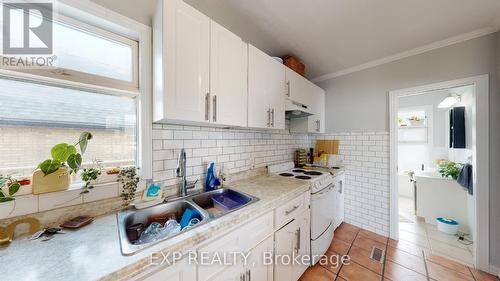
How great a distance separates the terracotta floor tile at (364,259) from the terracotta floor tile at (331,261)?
17 cm

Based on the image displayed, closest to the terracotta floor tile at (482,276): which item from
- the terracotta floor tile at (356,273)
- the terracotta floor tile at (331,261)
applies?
the terracotta floor tile at (356,273)

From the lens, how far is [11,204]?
0.82 metres

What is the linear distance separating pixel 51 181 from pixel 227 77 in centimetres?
124

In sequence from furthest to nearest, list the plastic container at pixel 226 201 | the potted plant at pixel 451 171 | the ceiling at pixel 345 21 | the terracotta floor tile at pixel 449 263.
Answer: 1. the potted plant at pixel 451 171
2. the terracotta floor tile at pixel 449 263
3. the ceiling at pixel 345 21
4. the plastic container at pixel 226 201

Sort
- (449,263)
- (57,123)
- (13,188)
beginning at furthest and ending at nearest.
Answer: (449,263), (57,123), (13,188)

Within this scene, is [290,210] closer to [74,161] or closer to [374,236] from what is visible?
[74,161]

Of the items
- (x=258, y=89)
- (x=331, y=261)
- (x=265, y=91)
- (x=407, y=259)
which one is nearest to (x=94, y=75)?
(x=258, y=89)

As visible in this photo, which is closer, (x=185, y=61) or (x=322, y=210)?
(x=185, y=61)

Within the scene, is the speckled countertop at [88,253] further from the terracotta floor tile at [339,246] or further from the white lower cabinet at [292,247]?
the terracotta floor tile at [339,246]

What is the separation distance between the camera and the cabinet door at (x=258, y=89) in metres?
1.55

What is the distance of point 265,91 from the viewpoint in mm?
1710

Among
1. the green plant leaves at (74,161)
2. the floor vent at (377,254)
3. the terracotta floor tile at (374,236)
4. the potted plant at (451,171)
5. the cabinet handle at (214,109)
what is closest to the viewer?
the green plant leaves at (74,161)

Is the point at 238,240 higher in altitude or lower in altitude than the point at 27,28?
lower

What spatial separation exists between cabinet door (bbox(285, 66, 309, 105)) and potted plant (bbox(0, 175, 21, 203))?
2.11 metres
